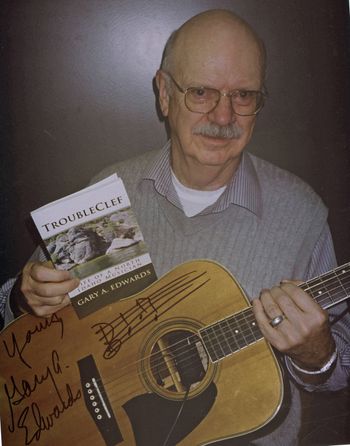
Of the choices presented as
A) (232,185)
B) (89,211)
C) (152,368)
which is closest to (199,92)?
(232,185)

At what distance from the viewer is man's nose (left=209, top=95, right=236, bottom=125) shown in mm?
1303

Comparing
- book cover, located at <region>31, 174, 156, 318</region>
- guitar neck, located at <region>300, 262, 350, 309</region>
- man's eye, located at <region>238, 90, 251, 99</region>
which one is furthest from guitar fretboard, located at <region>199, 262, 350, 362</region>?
man's eye, located at <region>238, 90, 251, 99</region>

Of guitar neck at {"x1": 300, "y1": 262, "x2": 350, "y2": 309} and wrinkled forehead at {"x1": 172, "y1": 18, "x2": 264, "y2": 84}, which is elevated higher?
wrinkled forehead at {"x1": 172, "y1": 18, "x2": 264, "y2": 84}

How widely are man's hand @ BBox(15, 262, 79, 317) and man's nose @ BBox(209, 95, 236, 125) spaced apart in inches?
21.2

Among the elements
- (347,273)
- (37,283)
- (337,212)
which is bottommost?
(347,273)

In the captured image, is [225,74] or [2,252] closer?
[225,74]

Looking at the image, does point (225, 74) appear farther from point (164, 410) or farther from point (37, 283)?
point (164, 410)

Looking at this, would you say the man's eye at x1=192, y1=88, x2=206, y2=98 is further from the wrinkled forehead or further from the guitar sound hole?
the guitar sound hole

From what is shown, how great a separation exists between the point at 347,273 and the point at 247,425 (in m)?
0.45

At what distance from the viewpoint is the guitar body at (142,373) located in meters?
1.34

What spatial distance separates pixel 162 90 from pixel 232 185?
30cm

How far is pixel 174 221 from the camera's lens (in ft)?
4.52

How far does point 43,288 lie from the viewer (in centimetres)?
138

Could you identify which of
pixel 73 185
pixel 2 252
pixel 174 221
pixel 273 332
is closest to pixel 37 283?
pixel 2 252
